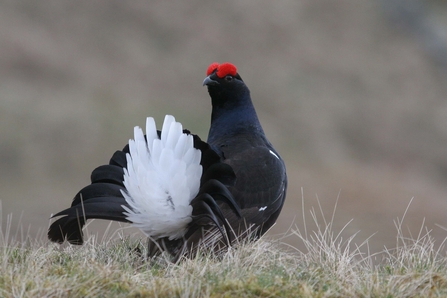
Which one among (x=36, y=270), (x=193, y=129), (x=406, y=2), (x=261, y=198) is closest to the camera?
(x=36, y=270)

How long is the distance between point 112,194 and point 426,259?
192 cm

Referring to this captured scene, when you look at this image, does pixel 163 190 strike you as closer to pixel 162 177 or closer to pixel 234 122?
pixel 162 177

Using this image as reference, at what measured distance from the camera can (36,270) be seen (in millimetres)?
3240

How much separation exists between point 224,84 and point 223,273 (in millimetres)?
2108

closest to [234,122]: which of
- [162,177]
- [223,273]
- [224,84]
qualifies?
[224,84]

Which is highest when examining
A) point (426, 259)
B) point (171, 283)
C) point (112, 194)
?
point (112, 194)

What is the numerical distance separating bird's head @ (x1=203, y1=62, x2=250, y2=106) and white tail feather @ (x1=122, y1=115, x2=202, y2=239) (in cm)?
114

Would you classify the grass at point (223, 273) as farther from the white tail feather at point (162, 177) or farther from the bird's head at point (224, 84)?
the bird's head at point (224, 84)

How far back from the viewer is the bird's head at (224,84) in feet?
16.4

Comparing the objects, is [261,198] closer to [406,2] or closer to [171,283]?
[171,283]

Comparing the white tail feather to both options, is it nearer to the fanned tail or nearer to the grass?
the fanned tail

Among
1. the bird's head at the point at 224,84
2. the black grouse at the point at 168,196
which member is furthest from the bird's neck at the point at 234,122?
the black grouse at the point at 168,196

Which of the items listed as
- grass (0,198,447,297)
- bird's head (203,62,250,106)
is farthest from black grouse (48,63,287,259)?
bird's head (203,62,250,106)

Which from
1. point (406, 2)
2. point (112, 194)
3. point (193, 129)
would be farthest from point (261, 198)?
point (406, 2)
